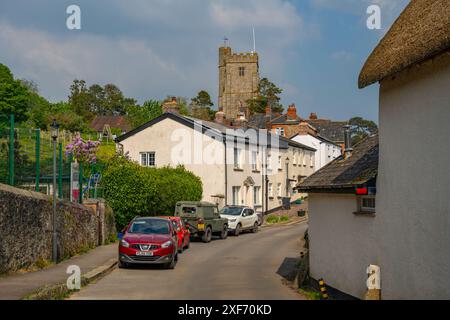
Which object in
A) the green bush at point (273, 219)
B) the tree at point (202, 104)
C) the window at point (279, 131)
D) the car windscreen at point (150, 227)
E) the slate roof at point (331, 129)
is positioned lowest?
the green bush at point (273, 219)

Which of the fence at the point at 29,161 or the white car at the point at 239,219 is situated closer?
the fence at the point at 29,161

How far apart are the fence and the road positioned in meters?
4.13

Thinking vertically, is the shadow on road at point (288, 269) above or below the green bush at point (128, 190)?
below

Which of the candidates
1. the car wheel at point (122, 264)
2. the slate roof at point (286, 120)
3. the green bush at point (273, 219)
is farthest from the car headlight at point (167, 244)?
the slate roof at point (286, 120)

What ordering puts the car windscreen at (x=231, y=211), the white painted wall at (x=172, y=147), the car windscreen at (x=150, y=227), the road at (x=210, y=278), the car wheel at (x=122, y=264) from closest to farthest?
1. the road at (x=210, y=278)
2. the car wheel at (x=122, y=264)
3. the car windscreen at (x=150, y=227)
4. the car windscreen at (x=231, y=211)
5. the white painted wall at (x=172, y=147)

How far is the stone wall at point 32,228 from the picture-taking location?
15.3 meters

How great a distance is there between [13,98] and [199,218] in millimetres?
51365

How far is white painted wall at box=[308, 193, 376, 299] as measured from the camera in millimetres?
12312

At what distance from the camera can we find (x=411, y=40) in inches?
392

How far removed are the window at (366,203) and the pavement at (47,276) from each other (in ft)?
24.9

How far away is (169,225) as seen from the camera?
67.4 feet

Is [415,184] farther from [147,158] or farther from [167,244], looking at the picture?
[147,158]

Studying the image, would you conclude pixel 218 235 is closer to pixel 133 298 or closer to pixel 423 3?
pixel 133 298

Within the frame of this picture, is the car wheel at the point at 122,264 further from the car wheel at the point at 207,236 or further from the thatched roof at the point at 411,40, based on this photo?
the thatched roof at the point at 411,40
